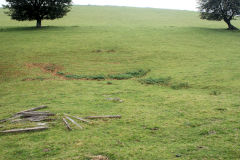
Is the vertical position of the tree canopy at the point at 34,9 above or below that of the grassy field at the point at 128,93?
above

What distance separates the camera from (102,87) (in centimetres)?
1708

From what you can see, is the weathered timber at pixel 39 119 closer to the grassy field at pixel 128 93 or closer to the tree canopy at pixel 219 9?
the grassy field at pixel 128 93

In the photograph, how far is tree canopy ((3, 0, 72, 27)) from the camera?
4338 centimetres

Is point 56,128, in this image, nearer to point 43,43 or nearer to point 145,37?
point 43,43

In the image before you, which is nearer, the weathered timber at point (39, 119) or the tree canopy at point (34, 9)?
the weathered timber at point (39, 119)

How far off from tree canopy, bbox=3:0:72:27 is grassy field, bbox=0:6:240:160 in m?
8.97

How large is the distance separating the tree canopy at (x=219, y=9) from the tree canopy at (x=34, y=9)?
2870 centimetres

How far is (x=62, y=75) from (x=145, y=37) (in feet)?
63.9

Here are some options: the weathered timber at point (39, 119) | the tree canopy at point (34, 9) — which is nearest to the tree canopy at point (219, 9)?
the tree canopy at point (34, 9)

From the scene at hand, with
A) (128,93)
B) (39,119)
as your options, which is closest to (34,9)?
(128,93)

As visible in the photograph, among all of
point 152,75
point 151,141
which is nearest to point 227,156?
point 151,141

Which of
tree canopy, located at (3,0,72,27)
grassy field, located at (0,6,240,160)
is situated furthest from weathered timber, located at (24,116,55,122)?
tree canopy, located at (3,0,72,27)

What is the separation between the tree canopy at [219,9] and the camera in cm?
4366

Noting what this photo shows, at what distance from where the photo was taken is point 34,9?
4353 cm
